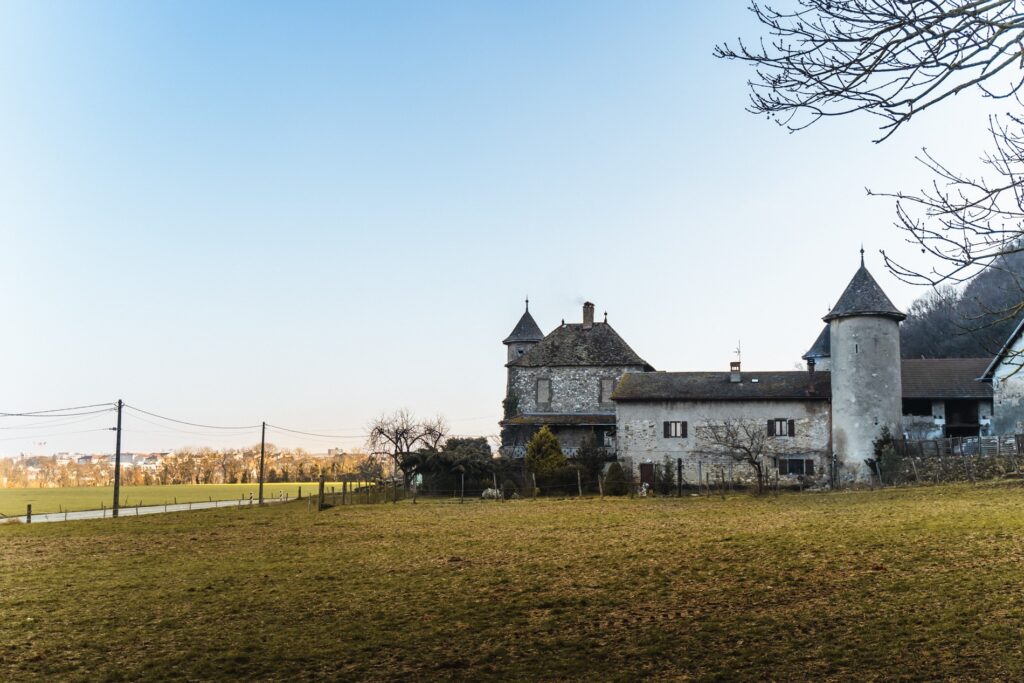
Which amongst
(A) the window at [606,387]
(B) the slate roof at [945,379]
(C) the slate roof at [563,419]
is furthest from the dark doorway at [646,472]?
(B) the slate roof at [945,379]

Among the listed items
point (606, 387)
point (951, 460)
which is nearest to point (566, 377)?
point (606, 387)

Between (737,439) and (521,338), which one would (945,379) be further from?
(521,338)

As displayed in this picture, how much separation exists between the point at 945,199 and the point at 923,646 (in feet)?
19.6

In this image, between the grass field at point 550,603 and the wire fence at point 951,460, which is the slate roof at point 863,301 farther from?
the grass field at point 550,603

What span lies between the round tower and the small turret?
74.2 ft

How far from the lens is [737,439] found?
43.5 metres

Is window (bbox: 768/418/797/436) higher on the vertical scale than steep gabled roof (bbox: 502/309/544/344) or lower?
lower

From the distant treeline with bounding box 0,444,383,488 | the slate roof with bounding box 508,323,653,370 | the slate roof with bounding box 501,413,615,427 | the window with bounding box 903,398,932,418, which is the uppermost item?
the slate roof with bounding box 508,323,653,370

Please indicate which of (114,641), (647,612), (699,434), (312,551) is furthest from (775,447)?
(114,641)

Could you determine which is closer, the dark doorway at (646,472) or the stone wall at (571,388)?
the dark doorway at (646,472)

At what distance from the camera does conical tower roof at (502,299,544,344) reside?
195ft

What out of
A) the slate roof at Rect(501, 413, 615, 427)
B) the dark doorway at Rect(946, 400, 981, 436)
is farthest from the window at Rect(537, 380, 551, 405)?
the dark doorway at Rect(946, 400, 981, 436)

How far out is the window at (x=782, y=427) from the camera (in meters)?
43.4

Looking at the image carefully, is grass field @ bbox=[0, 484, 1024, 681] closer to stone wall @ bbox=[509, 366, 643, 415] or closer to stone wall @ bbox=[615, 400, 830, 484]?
stone wall @ bbox=[615, 400, 830, 484]
